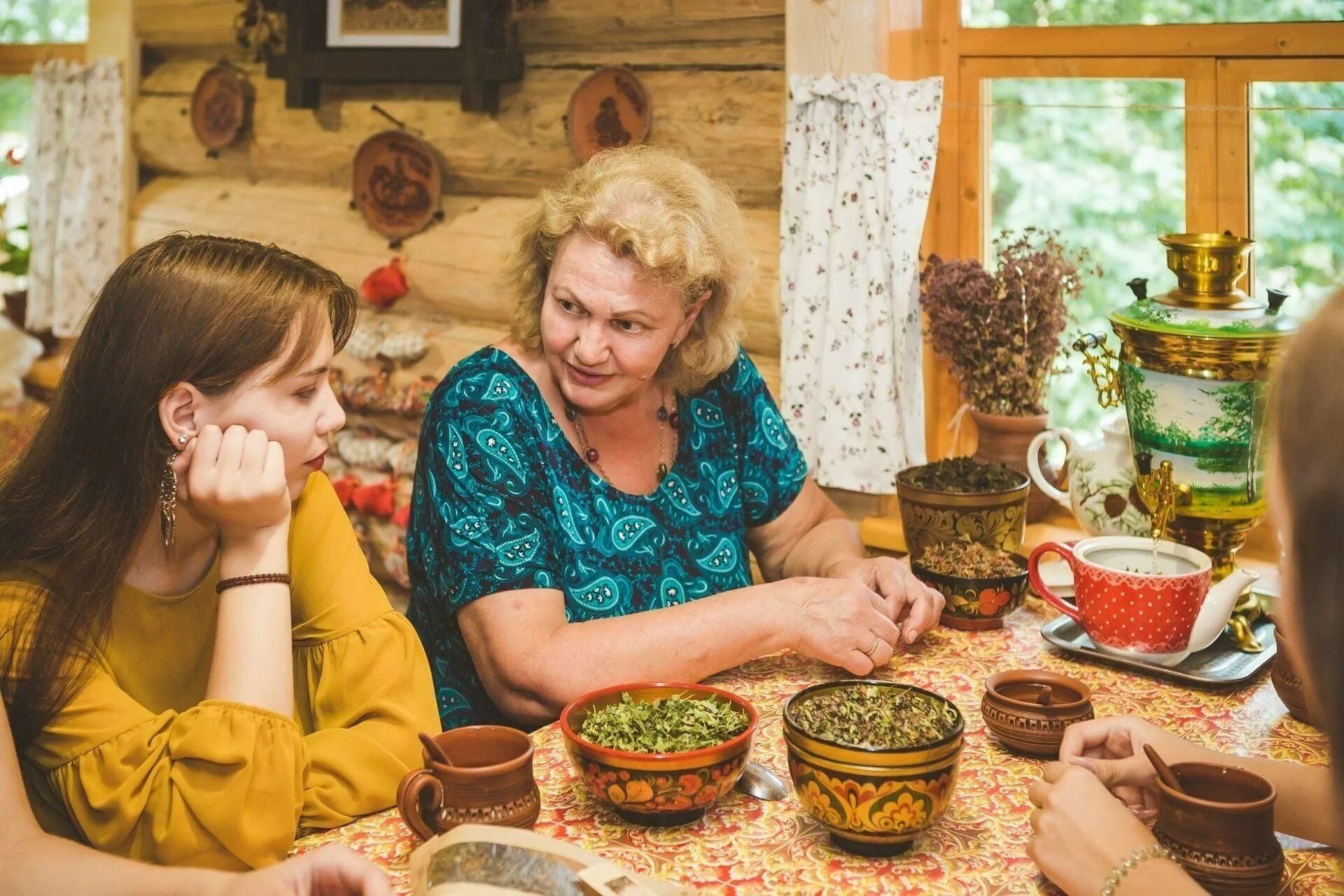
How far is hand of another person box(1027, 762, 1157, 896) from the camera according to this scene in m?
1.17

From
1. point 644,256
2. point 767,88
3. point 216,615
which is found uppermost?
point 767,88

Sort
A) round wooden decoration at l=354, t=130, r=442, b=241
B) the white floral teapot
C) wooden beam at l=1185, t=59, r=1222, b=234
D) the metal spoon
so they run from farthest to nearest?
round wooden decoration at l=354, t=130, r=442, b=241
wooden beam at l=1185, t=59, r=1222, b=234
the white floral teapot
the metal spoon

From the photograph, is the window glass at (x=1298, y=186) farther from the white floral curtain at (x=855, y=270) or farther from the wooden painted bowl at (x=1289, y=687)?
the wooden painted bowl at (x=1289, y=687)

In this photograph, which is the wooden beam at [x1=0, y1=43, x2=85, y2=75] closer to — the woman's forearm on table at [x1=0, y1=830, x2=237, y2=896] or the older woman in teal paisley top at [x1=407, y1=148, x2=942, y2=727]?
the older woman in teal paisley top at [x1=407, y1=148, x2=942, y2=727]

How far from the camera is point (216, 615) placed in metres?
1.49

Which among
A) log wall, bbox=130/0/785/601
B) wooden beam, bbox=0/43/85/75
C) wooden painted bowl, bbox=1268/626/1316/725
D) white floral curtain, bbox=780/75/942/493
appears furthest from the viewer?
wooden beam, bbox=0/43/85/75

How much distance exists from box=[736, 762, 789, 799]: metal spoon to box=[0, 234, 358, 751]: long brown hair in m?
0.69

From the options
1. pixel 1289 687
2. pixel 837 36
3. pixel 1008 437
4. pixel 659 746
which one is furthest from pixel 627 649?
pixel 837 36

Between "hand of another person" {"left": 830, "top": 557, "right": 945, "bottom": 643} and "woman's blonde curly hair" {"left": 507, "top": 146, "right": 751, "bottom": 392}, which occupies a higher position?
"woman's blonde curly hair" {"left": 507, "top": 146, "right": 751, "bottom": 392}

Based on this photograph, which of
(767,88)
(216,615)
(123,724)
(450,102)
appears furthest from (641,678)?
(450,102)

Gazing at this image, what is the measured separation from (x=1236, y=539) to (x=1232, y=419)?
203mm

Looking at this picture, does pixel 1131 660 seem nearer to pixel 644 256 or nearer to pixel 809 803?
pixel 809 803

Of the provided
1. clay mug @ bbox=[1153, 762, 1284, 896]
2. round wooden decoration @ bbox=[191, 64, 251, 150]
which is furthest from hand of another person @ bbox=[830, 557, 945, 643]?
round wooden decoration @ bbox=[191, 64, 251, 150]

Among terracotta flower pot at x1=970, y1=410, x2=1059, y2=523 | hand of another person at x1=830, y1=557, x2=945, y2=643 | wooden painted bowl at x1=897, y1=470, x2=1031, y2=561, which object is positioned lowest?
hand of another person at x1=830, y1=557, x2=945, y2=643
